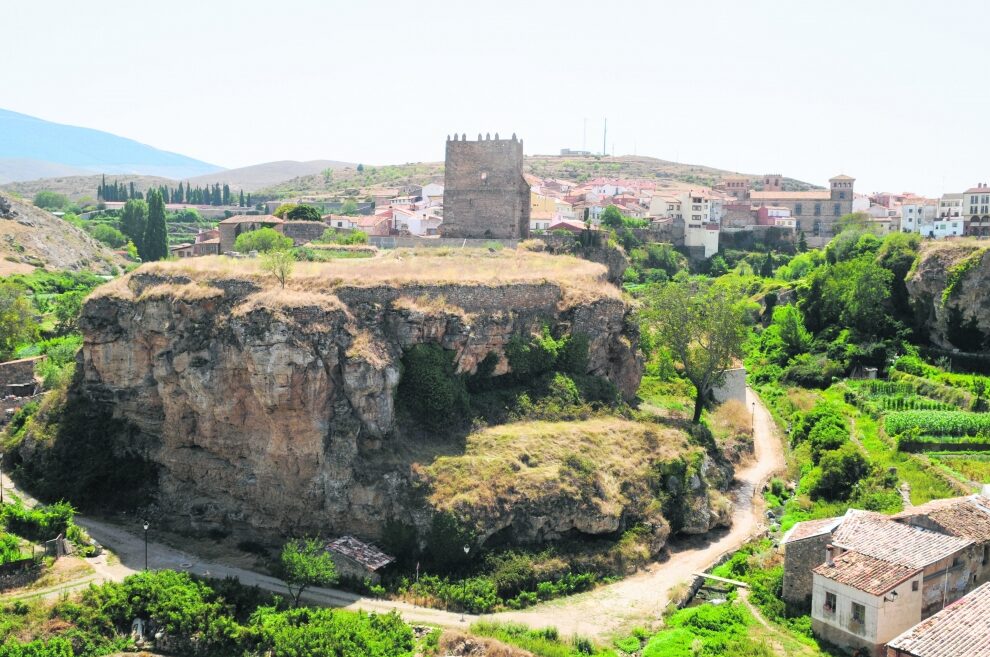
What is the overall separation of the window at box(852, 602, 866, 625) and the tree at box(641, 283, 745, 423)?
1513 cm

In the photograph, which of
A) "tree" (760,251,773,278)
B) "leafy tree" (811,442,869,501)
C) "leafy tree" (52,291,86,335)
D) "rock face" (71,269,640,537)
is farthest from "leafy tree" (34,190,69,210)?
"leafy tree" (811,442,869,501)

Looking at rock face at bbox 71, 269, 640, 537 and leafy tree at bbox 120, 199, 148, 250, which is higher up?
leafy tree at bbox 120, 199, 148, 250

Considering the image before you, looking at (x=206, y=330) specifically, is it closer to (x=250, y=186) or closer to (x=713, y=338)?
(x=713, y=338)

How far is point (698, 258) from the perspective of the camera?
7456 cm

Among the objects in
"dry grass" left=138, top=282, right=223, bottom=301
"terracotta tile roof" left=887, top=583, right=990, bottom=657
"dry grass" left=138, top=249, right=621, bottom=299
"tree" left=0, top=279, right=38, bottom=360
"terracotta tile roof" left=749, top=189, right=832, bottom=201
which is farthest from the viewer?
"terracotta tile roof" left=749, top=189, right=832, bottom=201

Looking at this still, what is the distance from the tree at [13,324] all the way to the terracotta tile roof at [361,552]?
2740cm

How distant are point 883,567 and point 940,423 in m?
14.0

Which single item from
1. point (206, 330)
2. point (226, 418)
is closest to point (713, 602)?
point (226, 418)

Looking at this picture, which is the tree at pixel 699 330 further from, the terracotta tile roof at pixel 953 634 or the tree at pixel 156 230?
the tree at pixel 156 230

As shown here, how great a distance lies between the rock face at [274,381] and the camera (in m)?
30.3

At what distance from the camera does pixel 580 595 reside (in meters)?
28.1

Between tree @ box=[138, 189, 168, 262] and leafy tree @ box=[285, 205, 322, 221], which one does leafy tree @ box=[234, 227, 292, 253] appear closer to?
leafy tree @ box=[285, 205, 322, 221]

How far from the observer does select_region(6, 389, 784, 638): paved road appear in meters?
26.4

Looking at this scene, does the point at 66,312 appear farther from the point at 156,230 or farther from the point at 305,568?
the point at 305,568
